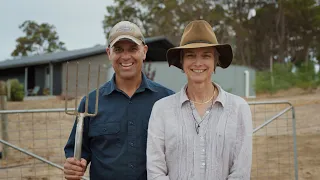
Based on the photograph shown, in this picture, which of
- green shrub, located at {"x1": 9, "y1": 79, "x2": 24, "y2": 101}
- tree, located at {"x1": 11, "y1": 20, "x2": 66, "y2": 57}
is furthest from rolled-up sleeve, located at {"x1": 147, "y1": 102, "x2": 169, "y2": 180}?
tree, located at {"x1": 11, "y1": 20, "x2": 66, "y2": 57}

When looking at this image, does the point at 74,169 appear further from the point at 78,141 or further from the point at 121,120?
the point at 121,120

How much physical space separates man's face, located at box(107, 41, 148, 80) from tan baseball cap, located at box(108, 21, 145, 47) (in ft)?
0.12

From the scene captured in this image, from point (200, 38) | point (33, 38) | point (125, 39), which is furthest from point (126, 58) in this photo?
point (33, 38)

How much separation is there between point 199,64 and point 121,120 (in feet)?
2.02

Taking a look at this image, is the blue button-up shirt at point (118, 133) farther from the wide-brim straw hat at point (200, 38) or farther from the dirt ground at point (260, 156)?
the dirt ground at point (260, 156)

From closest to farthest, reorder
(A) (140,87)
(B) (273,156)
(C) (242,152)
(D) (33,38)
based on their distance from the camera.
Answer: (C) (242,152) → (A) (140,87) → (B) (273,156) → (D) (33,38)

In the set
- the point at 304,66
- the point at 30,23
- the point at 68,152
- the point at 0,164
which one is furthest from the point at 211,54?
the point at 30,23

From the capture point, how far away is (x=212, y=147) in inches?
84.7

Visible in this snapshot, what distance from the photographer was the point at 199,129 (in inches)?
85.2

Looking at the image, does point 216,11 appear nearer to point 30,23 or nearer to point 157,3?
point 157,3

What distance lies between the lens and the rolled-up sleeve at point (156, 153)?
2189 millimetres

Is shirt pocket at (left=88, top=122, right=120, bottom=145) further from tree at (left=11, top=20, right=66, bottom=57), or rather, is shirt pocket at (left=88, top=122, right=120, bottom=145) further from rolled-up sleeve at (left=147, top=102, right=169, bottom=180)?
tree at (left=11, top=20, right=66, bottom=57)

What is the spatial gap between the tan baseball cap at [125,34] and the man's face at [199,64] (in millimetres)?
396

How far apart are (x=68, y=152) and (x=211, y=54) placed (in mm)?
1142
